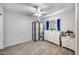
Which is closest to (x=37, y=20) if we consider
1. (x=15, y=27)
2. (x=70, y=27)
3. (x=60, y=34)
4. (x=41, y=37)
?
(x=41, y=37)

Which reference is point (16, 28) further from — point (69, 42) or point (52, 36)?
point (69, 42)

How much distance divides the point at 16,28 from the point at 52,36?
94.5 inches

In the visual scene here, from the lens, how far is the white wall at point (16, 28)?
13.2 ft

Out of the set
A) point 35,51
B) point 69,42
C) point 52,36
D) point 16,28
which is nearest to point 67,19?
point 69,42

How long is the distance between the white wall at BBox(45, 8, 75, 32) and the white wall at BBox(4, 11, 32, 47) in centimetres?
238

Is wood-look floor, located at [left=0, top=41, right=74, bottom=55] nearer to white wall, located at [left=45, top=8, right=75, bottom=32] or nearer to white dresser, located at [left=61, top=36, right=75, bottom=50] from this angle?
white dresser, located at [left=61, top=36, right=75, bottom=50]

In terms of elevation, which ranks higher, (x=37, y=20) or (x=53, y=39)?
(x=37, y=20)

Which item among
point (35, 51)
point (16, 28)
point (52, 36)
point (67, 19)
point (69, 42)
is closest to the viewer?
point (35, 51)

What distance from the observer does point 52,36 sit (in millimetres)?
4906

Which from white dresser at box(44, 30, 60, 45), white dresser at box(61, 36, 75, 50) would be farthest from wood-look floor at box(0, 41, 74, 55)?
white dresser at box(44, 30, 60, 45)

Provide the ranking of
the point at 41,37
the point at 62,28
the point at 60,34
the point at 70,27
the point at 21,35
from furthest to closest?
the point at 41,37
the point at 21,35
the point at 62,28
the point at 60,34
the point at 70,27

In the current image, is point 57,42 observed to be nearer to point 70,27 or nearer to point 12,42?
point 70,27

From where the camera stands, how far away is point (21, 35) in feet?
16.8

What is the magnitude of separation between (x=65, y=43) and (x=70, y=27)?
0.91 metres
